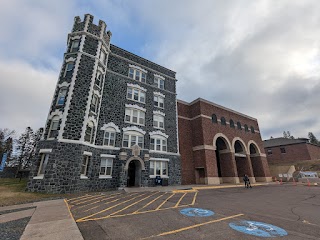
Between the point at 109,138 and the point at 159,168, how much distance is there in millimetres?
7855

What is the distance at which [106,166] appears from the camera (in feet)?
59.9

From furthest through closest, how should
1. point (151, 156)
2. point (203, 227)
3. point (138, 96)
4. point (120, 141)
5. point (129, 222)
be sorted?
point (138, 96) < point (151, 156) < point (120, 141) < point (129, 222) < point (203, 227)

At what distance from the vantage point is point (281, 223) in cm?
668

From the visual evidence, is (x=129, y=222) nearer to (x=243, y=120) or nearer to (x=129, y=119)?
(x=129, y=119)

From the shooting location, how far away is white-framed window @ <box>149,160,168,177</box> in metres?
21.1

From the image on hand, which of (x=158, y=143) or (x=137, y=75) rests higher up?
(x=137, y=75)

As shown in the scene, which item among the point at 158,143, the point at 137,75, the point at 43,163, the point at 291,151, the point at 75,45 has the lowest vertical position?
the point at 43,163

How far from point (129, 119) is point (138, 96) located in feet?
12.9

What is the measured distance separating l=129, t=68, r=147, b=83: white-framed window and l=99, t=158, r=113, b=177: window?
12331mm

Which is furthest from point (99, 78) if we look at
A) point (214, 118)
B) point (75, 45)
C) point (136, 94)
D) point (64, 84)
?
point (214, 118)

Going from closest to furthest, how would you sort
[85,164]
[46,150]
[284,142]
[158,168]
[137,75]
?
[46,150]
[85,164]
[158,168]
[137,75]
[284,142]

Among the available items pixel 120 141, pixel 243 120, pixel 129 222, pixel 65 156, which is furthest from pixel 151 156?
pixel 243 120

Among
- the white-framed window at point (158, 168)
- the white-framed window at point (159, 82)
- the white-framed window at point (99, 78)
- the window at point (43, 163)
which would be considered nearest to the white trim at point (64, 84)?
the white-framed window at point (99, 78)

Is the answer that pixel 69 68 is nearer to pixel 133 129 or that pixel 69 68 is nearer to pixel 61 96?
pixel 61 96
